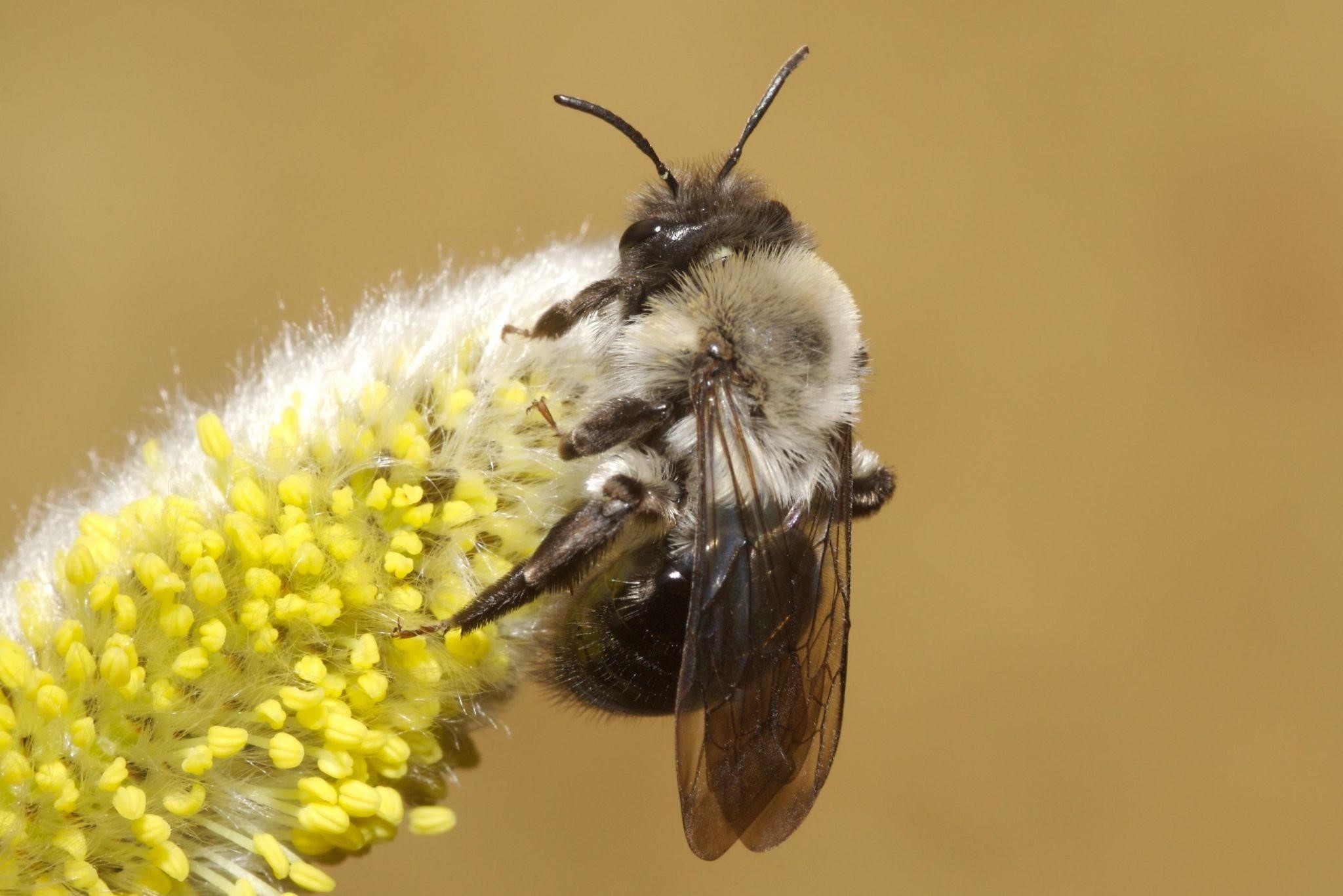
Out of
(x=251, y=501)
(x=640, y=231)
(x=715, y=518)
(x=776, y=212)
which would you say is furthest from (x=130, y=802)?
(x=776, y=212)

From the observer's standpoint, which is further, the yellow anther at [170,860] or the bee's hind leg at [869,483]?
the bee's hind leg at [869,483]

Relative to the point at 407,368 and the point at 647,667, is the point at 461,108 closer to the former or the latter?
the point at 407,368

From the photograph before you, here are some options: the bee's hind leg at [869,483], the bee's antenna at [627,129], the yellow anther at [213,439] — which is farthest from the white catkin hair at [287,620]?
the bee's hind leg at [869,483]

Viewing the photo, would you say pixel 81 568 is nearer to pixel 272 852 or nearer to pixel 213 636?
pixel 213 636

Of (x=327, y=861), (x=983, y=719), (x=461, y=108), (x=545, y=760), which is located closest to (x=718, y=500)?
(x=327, y=861)

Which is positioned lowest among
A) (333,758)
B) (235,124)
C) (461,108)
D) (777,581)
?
(333,758)

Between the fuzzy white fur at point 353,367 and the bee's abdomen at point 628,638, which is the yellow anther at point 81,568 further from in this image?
the bee's abdomen at point 628,638
